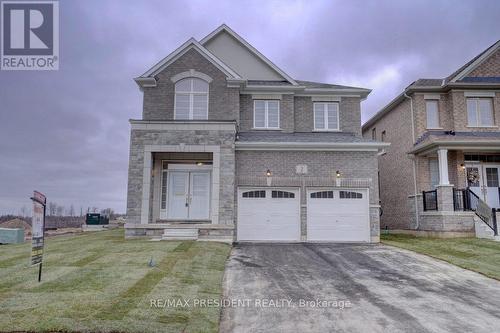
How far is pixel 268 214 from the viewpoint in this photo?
14898 mm

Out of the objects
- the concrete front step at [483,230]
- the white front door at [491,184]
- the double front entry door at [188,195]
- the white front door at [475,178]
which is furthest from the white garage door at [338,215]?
the white front door at [491,184]

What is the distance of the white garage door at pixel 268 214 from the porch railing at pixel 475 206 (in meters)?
7.33

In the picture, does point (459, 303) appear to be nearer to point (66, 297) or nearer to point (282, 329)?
point (282, 329)

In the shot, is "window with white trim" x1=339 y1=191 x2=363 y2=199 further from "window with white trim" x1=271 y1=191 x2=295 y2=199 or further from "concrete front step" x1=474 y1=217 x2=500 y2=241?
"concrete front step" x1=474 y1=217 x2=500 y2=241

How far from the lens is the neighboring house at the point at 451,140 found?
1603 centimetres

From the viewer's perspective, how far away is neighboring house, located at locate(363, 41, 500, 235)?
16031 millimetres

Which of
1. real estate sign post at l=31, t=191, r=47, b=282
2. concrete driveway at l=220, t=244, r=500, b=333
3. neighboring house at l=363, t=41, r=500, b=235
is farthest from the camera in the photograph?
neighboring house at l=363, t=41, r=500, b=235

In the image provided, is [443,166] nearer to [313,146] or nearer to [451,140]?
[451,140]

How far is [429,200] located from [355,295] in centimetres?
1144

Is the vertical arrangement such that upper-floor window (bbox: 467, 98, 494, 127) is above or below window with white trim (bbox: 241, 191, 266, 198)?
above

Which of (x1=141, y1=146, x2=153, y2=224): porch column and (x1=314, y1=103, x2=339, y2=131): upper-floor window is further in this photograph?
(x1=314, y1=103, x2=339, y2=131): upper-floor window

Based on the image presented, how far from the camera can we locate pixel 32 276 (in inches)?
315

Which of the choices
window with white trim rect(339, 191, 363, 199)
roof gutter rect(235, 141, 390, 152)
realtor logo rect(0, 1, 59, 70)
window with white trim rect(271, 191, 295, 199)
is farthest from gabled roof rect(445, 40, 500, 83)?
realtor logo rect(0, 1, 59, 70)

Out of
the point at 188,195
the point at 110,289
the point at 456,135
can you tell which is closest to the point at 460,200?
the point at 456,135
